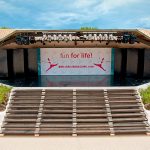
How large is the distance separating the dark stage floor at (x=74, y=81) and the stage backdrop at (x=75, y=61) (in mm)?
1145

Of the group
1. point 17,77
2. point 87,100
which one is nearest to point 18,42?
point 17,77

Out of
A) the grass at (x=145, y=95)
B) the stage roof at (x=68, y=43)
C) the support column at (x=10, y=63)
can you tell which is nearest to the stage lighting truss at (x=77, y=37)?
the stage roof at (x=68, y=43)

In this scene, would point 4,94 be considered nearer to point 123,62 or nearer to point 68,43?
point 68,43

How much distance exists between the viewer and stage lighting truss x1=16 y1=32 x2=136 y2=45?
26375 millimetres

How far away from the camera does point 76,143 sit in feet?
57.4

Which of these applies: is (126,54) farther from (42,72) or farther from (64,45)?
(42,72)

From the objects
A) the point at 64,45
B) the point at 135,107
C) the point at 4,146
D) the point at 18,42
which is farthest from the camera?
the point at 64,45

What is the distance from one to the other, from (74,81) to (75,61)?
10.8 feet

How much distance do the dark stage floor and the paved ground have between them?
7409 millimetres

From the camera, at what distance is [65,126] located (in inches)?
782

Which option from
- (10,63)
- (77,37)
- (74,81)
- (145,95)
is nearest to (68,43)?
(77,37)

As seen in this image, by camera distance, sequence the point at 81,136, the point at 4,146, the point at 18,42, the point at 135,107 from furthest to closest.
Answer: the point at 18,42, the point at 135,107, the point at 81,136, the point at 4,146

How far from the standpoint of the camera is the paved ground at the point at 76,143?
1662 cm

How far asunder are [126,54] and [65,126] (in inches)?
506
